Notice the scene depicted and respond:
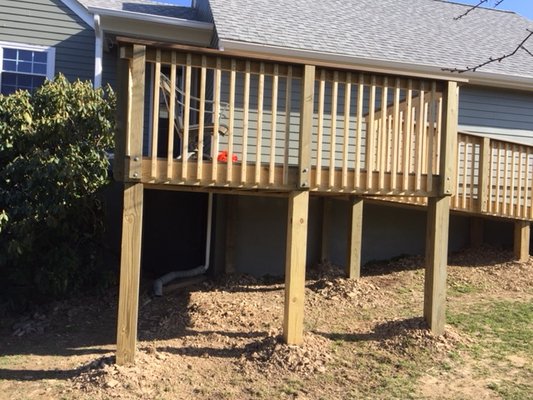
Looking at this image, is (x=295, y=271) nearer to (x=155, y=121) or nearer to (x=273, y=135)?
(x=273, y=135)

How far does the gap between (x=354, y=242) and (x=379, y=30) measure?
196 inches

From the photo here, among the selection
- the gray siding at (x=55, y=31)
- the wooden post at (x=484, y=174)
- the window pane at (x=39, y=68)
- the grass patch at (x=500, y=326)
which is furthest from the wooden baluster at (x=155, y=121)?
the window pane at (x=39, y=68)

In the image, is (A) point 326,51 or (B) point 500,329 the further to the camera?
(A) point 326,51

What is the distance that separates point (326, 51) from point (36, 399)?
6.68m

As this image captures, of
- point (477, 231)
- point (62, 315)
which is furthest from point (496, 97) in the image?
point (62, 315)

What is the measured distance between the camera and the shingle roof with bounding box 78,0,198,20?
10.1 m

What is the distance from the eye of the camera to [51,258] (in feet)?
24.1

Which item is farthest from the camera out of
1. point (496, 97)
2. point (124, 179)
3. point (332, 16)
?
point (332, 16)

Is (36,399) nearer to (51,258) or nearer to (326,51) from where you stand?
(51,258)

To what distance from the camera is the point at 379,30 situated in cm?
1095

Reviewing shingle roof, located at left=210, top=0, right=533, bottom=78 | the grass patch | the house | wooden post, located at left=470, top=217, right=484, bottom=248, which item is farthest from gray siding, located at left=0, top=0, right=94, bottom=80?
the grass patch

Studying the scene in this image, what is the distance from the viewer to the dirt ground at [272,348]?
471 centimetres

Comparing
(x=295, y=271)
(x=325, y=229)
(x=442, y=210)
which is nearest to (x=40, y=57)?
(x=325, y=229)

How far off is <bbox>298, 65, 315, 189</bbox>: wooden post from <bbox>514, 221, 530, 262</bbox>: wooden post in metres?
4.54
